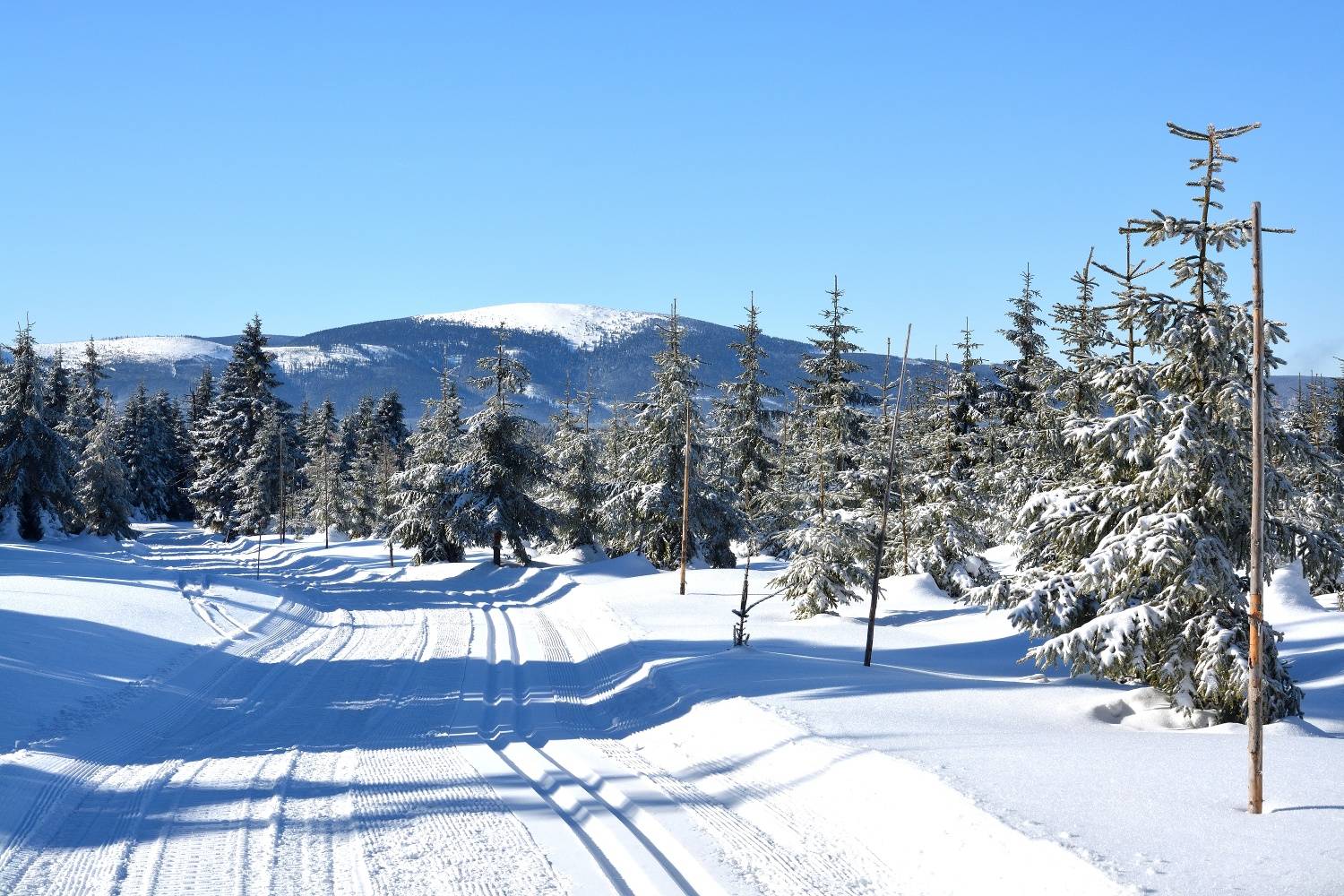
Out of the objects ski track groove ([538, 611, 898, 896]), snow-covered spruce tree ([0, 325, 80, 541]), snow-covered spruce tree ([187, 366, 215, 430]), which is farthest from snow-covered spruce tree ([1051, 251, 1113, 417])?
snow-covered spruce tree ([187, 366, 215, 430])

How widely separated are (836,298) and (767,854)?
28.5 m

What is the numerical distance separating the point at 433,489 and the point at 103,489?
26638mm

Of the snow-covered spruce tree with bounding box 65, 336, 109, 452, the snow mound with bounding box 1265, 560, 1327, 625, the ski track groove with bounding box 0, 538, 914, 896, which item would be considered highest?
the snow-covered spruce tree with bounding box 65, 336, 109, 452

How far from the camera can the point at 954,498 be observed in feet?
99.1

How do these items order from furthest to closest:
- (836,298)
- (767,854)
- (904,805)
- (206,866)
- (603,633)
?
(836,298) < (603,633) < (904,805) < (767,854) < (206,866)

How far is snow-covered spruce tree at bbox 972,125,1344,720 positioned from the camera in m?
12.4

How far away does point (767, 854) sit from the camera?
307 inches

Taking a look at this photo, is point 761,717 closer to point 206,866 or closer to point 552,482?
point 206,866

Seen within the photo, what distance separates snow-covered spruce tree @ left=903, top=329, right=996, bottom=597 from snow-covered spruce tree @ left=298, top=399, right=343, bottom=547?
136 feet

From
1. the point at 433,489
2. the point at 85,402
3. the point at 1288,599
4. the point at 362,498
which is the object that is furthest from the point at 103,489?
the point at 1288,599

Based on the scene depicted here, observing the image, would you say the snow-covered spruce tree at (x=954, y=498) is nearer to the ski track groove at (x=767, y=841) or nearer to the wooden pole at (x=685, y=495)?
the wooden pole at (x=685, y=495)

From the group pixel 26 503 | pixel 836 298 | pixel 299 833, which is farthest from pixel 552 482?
pixel 299 833

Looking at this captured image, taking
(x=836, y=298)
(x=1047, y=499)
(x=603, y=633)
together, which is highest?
(x=836, y=298)

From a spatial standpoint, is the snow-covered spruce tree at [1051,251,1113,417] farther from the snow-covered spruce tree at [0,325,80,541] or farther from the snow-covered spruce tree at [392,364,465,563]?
the snow-covered spruce tree at [0,325,80,541]
